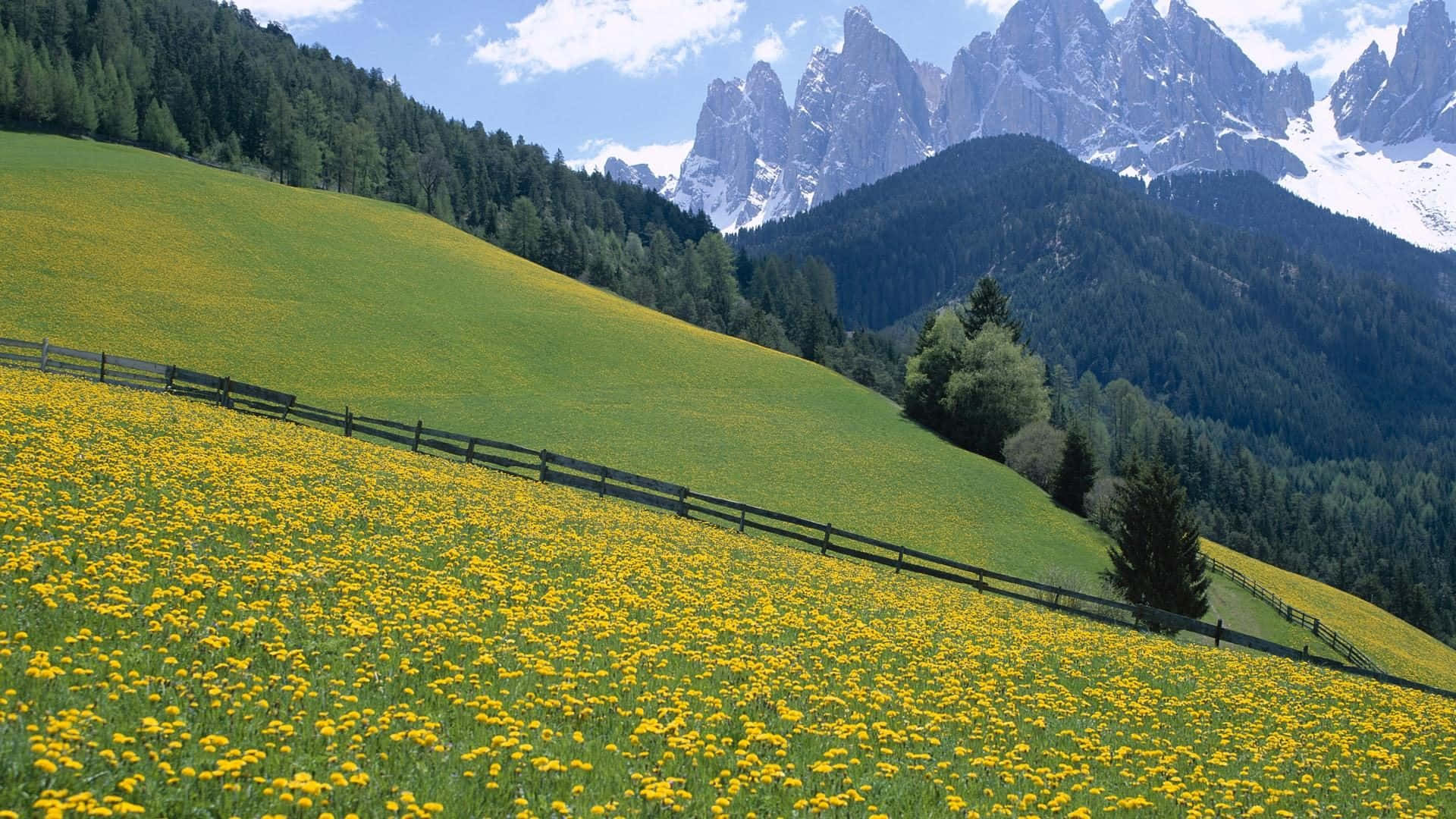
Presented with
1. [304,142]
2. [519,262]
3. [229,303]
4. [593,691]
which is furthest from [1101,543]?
[304,142]

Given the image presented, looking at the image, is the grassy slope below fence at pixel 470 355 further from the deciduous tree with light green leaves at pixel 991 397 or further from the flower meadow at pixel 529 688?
the flower meadow at pixel 529 688

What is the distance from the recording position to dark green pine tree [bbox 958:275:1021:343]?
92.8m

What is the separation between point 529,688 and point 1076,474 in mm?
62219

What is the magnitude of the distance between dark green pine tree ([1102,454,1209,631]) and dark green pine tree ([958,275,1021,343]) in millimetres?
50143

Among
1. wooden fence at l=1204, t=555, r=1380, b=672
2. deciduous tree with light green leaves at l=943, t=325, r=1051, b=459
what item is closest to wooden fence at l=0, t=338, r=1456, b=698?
wooden fence at l=1204, t=555, r=1380, b=672

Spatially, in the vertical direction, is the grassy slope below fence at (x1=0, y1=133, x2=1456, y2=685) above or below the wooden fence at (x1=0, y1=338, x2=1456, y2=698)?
above

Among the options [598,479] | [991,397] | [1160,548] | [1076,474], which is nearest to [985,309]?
[991,397]

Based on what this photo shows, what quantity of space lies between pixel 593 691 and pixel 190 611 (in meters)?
4.85

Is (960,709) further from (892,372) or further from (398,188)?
(398,188)

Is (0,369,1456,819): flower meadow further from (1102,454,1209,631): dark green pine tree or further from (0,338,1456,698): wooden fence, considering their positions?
(1102,454,1209,631): dark green pine tree

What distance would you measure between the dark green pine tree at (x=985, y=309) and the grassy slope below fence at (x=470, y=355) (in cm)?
1460

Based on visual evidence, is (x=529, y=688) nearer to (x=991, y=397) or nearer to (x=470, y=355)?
(x=470, y=355)

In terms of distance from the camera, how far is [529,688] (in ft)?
34.0

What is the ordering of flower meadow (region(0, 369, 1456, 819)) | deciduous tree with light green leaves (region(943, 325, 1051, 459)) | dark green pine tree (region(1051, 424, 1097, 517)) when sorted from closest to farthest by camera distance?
flower meadow (region(0, 369, 1456, 819)) → dark green pine tree (region(1051, 424, 1097, 517)) → deciduous tree with light green leaves (region(943, 325, 1051, 459))
